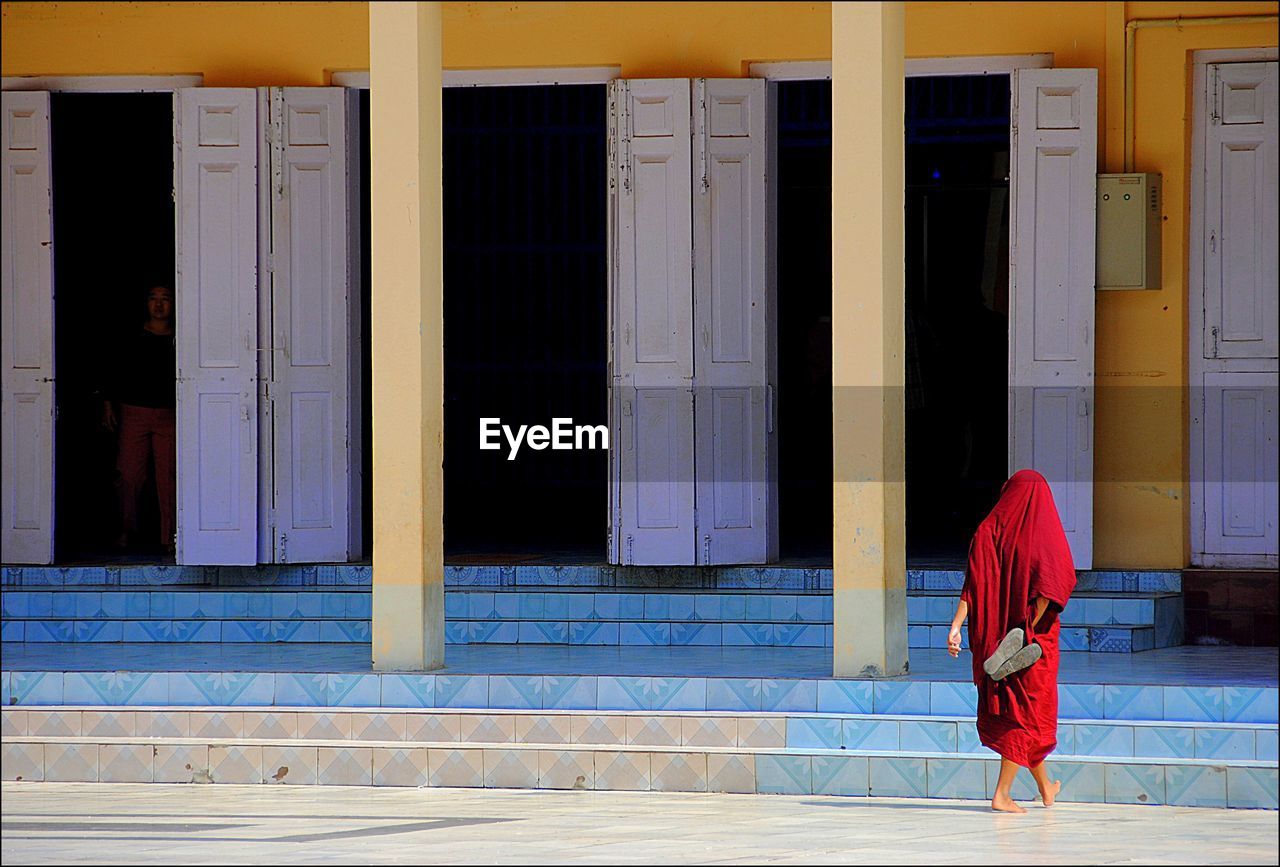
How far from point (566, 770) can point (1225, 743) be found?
2.43 meters

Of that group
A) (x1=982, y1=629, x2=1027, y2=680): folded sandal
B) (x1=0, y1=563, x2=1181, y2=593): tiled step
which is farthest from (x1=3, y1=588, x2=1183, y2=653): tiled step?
(x1=982, y1=629, x2=1027, y2=680): folded sandal

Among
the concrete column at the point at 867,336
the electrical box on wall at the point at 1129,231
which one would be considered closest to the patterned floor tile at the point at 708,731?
the concrete column at the point at 867,336

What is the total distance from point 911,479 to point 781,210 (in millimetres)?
2046

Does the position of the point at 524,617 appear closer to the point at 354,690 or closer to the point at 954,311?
the point at 354,690

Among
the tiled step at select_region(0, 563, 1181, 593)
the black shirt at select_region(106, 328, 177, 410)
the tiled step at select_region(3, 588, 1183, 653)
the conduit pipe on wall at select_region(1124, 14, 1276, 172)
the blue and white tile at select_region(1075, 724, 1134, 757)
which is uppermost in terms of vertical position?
the conduit pipe on wall at select_region(1124, 14, 1276, 172)

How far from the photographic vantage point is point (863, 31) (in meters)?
8.10

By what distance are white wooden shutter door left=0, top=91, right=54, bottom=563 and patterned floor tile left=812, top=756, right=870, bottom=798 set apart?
4.71 metres

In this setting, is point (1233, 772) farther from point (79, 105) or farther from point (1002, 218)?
point (79, 105)

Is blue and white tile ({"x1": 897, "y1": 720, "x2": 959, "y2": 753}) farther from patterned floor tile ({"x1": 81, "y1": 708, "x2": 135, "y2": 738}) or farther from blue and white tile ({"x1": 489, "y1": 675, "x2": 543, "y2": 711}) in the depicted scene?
patterned floor tile ({"x1": 81, "y1": 708, "x2": 135, "y2": 738})

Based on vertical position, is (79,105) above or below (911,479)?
above

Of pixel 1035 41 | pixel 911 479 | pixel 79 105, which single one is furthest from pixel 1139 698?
pixel 79 105

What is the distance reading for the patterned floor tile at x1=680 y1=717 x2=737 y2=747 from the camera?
7.82 meters

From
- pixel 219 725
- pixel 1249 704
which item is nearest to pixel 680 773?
pixel 219 725

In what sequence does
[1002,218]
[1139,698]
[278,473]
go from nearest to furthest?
[1139,698]
[278,473]
[1002,218]
